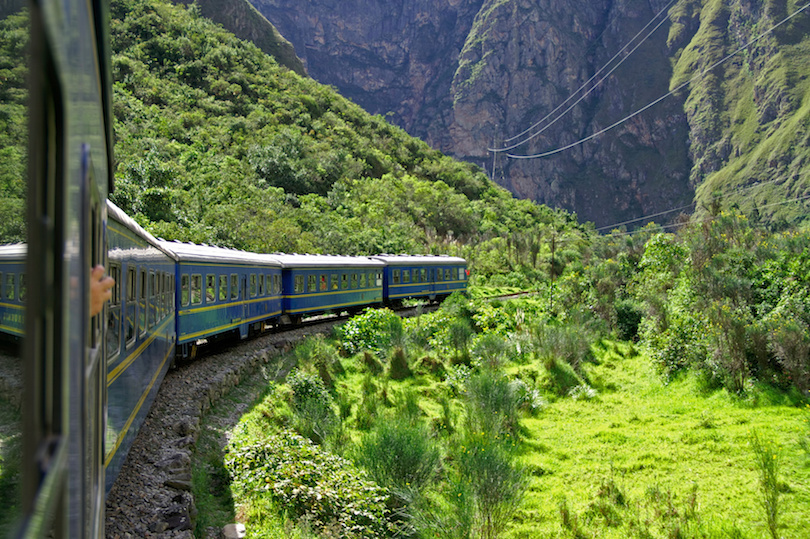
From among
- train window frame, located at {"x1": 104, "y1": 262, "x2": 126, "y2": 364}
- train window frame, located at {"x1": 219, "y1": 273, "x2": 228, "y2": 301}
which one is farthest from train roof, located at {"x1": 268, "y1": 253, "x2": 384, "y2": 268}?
train window frame, located at {"x1": 104, "y1": 262, "x2": 126, "y2": 364}

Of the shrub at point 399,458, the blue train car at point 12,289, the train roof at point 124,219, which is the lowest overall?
the shrub at point 399,458

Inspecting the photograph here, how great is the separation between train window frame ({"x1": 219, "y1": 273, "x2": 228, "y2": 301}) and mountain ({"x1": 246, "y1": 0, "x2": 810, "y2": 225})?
66.8 m

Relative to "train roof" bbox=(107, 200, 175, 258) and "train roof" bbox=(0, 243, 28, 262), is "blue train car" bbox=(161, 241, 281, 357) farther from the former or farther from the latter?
"train roof" bbox=(0, 243, 28, 262)

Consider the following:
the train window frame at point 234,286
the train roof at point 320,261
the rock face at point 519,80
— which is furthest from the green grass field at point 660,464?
the rock face at point 519,80

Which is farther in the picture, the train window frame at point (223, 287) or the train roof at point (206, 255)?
the train window frame at point (223, 287)

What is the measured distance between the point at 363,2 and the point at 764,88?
104363 millimetres

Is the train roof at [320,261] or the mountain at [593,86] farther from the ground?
the mountain at [593,86]

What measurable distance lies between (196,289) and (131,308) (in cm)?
510

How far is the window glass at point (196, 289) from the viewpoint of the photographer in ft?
33.3

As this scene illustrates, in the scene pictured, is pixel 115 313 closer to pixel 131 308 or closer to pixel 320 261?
pixel 131 308

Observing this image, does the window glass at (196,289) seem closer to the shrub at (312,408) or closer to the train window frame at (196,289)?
the train window frame at (196,289)

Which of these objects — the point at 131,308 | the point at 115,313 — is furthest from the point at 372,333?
the point at 115,313

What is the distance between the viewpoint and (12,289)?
1276mm

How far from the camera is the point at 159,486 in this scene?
18.4ft
